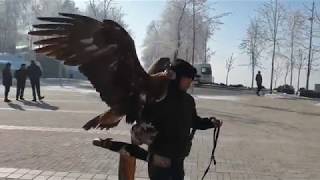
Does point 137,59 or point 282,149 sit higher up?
point 137,59

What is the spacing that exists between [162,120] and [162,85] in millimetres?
270

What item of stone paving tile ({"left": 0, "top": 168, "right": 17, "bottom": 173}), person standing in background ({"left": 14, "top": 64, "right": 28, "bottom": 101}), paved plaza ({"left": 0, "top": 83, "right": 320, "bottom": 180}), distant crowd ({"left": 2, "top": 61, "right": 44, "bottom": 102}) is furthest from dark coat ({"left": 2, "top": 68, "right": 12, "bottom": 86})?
stone paving tile ({"left": 0, "top": 168, "right": 17, "bottom": 173})

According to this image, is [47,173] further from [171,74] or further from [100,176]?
[171,74]

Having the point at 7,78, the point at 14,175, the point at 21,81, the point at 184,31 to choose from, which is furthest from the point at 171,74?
the point at 184,31

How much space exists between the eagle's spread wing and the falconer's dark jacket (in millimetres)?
126

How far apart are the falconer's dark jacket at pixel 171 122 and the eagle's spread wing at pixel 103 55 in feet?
0.41

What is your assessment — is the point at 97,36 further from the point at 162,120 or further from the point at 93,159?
the point at 93,159

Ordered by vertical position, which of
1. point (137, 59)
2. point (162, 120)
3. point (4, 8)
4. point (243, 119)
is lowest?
point (243, 119)

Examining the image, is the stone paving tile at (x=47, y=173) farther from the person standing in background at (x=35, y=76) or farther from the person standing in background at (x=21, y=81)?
the person standing in background at (x=35, y=76)

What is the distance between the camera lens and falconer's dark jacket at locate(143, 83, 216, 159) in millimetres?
4539

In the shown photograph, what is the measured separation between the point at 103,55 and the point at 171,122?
2.40ft

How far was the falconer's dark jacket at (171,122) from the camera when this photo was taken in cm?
454

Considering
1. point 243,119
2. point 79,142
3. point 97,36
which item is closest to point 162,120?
point 97,36

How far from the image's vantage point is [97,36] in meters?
4.41
